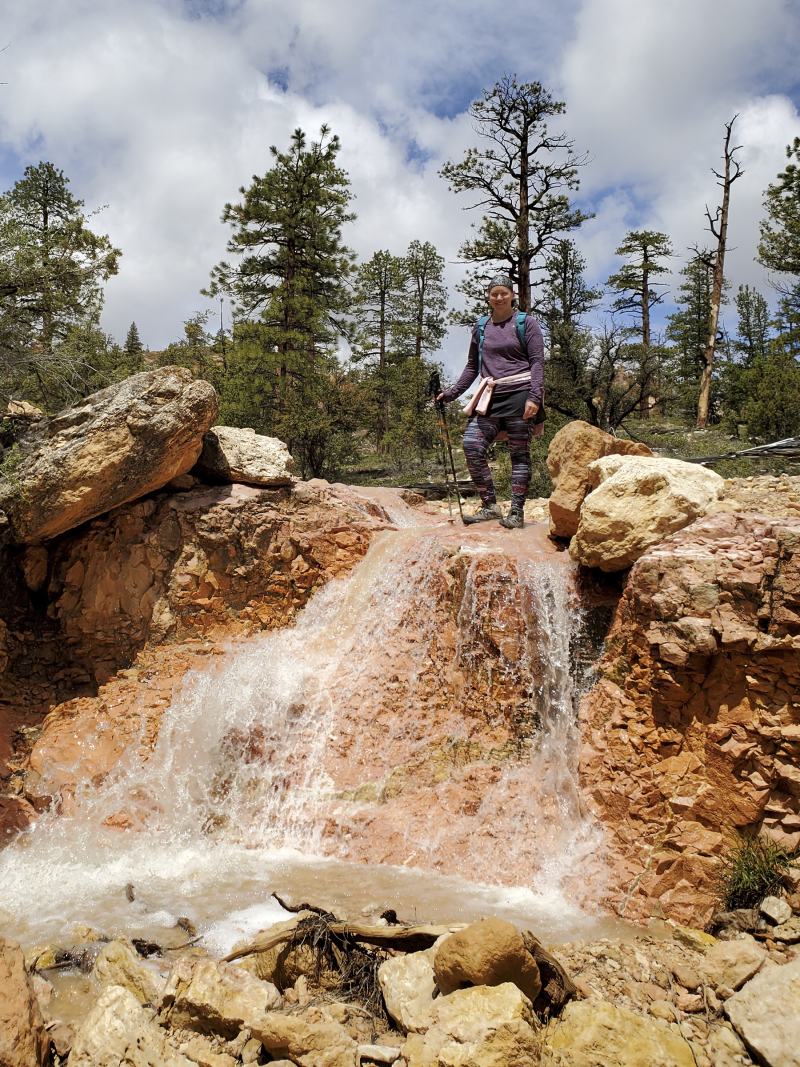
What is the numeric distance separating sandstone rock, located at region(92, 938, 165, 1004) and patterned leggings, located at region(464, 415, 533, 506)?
5.25 meters

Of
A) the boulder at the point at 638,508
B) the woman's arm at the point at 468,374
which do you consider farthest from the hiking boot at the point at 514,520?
the boulder at the point at 638,508

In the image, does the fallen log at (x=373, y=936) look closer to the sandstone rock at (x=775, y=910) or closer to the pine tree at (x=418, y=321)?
the sandstone rock at (x=775, y=910)

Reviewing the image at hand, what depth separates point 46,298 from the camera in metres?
9.57

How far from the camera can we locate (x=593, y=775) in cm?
432

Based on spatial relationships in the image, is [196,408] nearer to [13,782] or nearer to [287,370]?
[13,782]

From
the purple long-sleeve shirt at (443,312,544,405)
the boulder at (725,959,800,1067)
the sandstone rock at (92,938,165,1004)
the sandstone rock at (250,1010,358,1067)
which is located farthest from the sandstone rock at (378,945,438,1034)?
the purple long-sleeve shirt at (443,312,544,405)

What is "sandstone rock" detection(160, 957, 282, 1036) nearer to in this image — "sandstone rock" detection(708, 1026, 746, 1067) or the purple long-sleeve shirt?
"sandstone rock" detection(708, 1026, 746, 1067)

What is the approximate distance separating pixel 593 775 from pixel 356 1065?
251 centimetres

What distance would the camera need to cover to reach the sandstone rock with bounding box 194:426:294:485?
7.22 m

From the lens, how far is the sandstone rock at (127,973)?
289cm

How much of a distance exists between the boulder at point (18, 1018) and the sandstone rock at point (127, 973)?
49 cm

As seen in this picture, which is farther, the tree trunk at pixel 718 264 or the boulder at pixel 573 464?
the tree trunk at pixel 718 264

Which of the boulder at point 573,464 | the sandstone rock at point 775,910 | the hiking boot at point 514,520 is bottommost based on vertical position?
the sandstone rock at point 775,910

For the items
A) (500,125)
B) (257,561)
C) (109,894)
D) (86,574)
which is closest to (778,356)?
(500,125)
